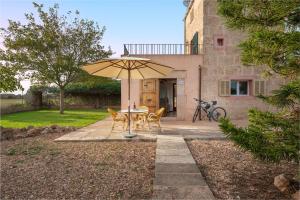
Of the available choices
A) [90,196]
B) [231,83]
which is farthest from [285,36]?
[231,83]

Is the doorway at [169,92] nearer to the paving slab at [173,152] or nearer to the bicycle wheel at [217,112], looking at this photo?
the bicycle wheel at [217,112]

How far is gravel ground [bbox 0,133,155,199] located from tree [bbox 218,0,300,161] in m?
1.61

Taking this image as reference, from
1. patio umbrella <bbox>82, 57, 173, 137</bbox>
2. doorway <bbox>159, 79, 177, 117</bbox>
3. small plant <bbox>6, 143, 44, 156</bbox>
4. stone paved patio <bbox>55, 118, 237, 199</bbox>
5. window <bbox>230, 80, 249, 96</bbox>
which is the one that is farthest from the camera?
doorway <bbox>159, 79, 177, 117</bbox>

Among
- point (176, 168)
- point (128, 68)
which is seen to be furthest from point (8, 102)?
point (176, 168)

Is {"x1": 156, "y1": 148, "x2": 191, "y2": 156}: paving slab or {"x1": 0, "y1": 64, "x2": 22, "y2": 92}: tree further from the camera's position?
{"x1": 0, "y1": 64, "x2": 22, "y2": 92}: tree

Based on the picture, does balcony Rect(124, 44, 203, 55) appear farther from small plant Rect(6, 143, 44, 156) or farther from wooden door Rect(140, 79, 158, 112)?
small plant Rect(6, 143, 44, 156)

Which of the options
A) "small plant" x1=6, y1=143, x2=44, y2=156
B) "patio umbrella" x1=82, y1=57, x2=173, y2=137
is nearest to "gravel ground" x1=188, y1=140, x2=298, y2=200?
"patio umbrella" x1=82, y1=57, x2=173, y2=137

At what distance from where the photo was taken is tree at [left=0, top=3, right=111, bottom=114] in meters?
18.2

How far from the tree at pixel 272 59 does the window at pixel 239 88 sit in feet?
32.5

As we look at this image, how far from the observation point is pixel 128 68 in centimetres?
848

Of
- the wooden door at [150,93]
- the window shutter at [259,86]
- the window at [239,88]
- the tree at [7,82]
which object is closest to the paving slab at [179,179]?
the tree at [7,82]

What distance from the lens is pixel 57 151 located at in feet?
21.2

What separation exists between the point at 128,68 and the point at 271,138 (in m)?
5.52

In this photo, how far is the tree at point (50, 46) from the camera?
59.6 feet
